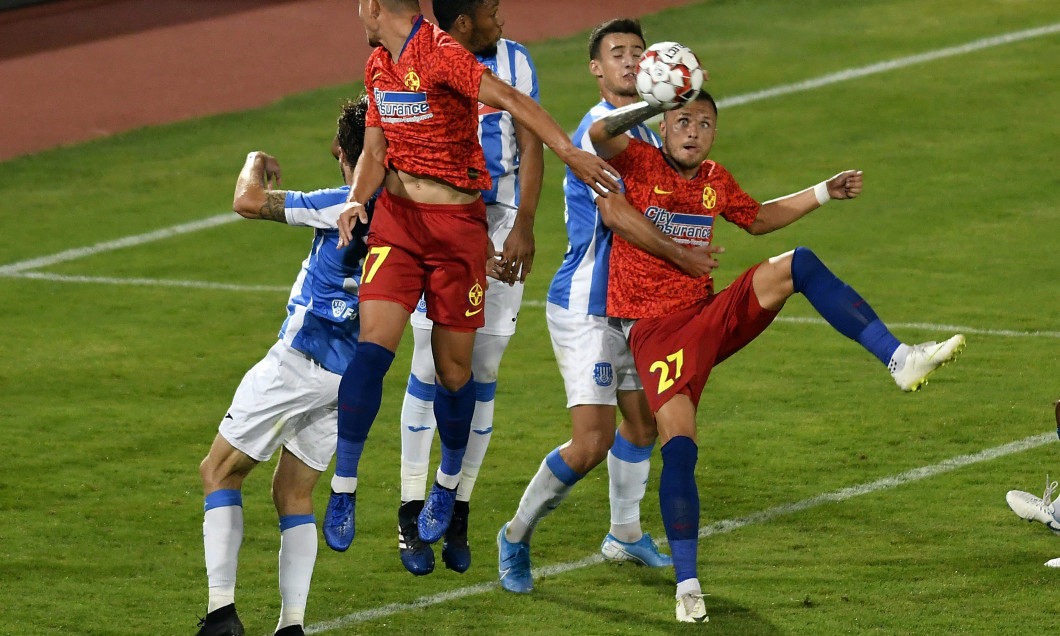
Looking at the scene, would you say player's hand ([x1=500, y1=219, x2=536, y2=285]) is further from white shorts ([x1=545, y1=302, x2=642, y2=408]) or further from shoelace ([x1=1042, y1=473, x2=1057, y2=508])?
shoelace ([x1=1042, y1=473, x2=1057, y2=508])

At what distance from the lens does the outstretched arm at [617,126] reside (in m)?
6.32

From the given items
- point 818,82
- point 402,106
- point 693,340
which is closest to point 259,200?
point 402,106

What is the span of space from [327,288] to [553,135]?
121cm

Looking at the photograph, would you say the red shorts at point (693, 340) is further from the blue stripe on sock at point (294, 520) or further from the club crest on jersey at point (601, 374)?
the blue stripe on sock at point (294, 520)

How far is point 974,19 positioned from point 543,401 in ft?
39.3

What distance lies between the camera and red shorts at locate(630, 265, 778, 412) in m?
6.62

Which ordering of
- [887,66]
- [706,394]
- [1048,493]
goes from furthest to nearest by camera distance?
[887,66] < [706,394] < [1048,493]

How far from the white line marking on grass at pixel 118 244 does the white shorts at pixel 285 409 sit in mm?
7522

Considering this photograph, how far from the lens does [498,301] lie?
769cm

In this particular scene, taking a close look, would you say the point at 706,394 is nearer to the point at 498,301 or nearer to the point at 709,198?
the point at 498,301

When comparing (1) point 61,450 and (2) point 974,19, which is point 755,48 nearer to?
(2) point 974,19

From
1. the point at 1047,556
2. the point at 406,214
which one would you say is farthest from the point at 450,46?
the point at 1047,556

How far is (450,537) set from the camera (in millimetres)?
7422

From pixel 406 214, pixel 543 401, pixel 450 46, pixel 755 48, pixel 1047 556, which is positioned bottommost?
pixel 1047 556
